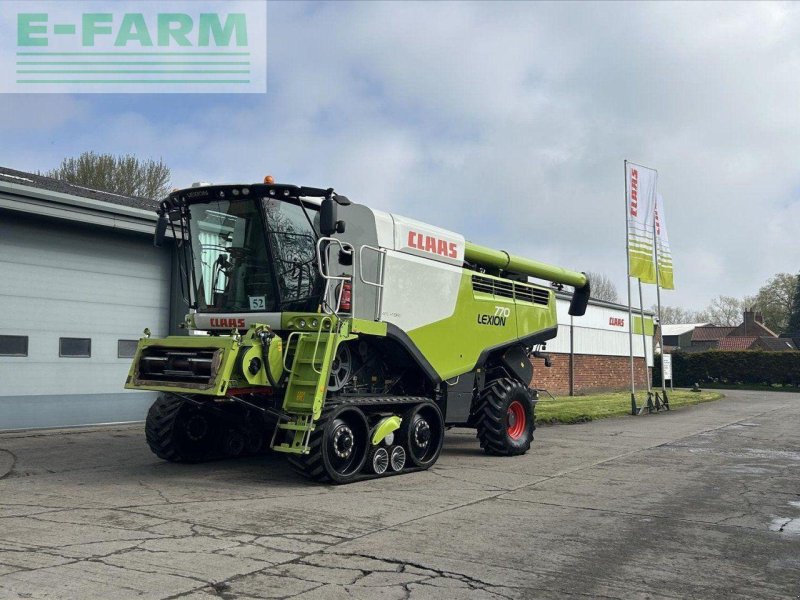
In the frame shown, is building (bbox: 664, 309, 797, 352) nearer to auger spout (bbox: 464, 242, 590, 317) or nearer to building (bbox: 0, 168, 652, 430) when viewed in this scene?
auger spout (bbox: 464, 242, 590, 317)

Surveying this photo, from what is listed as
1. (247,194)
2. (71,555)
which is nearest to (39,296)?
(247,194)

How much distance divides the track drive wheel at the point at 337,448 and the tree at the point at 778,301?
81412 mm

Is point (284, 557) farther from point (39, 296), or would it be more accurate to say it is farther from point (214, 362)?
point (39, 296)

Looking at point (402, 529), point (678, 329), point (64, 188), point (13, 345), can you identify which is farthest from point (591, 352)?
point (678, 329)

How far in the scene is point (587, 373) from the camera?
32031 millimetres

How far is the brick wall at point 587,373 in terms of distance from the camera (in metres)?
28.4

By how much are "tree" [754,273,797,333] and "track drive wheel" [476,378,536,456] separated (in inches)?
3042

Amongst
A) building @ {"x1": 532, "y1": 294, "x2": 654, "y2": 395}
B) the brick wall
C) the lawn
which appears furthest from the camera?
building @ {"x1": 532, "y1": 294, "x2": 654, "y2": 395}

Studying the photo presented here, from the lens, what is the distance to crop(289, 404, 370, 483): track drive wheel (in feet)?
28.0

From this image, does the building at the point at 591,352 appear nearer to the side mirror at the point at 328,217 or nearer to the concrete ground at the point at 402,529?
the concrete ground at the point at 402,529

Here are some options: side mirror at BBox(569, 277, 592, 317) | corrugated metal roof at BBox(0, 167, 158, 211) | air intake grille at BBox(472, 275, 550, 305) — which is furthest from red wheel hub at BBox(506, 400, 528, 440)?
corrugated metal roof at BBox(0, 167, 158, 211)

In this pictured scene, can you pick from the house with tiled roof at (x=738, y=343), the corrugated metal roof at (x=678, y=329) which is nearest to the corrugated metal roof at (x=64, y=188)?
the house with tiled roof at (x=738, y=343)

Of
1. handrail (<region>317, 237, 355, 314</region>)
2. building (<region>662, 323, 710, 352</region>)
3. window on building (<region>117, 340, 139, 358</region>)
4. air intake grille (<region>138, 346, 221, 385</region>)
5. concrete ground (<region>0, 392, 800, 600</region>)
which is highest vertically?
building (<region>662, 323, 710, 352</region>)

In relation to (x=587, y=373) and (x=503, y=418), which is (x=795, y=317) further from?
(x=503, y=418)
